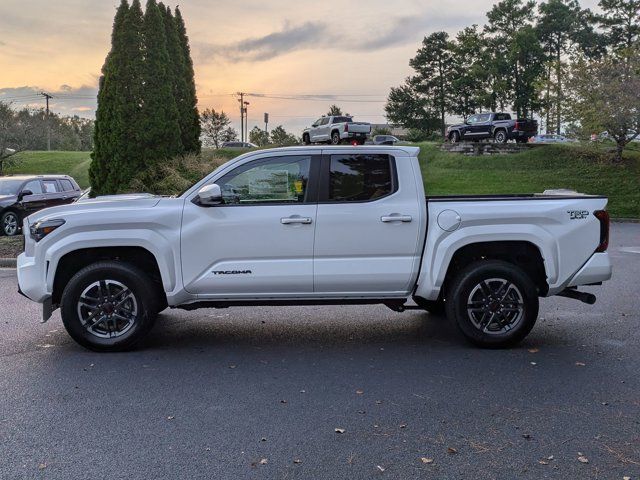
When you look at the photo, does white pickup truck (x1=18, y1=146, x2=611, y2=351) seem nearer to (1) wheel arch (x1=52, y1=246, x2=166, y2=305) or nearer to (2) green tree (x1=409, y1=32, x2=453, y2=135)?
(1) wheel arch (x1=52, y1=246, x2=166, y2=305)

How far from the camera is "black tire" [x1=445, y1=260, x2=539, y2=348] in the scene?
5.85m

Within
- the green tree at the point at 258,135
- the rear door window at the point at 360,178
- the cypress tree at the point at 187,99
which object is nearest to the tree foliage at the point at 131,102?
the cypress tree at the point at 187,99

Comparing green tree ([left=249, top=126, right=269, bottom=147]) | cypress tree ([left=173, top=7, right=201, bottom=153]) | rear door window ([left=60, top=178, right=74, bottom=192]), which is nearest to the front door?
rear door window ([left=60, top=178, right=74, bottom=192])

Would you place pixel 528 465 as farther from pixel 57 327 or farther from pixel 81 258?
pixel 57 327

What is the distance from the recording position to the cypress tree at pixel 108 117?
52.7 ft

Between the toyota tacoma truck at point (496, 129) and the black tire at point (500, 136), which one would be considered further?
the black tire at point (500, 136)

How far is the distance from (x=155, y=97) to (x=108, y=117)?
1322mm

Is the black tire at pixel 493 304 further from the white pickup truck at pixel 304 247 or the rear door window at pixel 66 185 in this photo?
the rear door window at pixel 66 185

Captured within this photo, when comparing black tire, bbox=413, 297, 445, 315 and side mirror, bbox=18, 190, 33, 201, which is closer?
black tire, bbox=413, 297, 445, 315

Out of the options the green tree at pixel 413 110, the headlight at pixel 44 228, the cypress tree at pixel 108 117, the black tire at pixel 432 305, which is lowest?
the black tire at pixel 432 305

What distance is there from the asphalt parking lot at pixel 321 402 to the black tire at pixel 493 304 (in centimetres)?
18

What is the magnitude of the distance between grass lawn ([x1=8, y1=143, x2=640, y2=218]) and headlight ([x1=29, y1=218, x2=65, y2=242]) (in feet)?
64.7

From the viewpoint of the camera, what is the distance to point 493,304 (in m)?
5.90

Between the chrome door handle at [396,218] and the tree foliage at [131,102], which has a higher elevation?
the tree foliage at [131,102]
